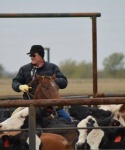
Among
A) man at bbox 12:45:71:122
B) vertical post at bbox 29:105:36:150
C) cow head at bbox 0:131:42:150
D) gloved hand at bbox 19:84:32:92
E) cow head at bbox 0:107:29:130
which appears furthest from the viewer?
man at bbox 12:45:71:122

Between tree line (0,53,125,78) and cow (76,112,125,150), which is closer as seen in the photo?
cow (76,112,125,150)

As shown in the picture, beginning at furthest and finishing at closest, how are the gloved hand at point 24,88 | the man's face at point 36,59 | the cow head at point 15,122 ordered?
the man's face at point 36,59
the gloved hand at point 24,88
the cow head at point 15,122

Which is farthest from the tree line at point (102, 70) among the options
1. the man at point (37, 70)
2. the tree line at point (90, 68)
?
the man at point (37, 70)

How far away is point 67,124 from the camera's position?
31.6ft

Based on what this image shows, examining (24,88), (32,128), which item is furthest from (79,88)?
(32,128)

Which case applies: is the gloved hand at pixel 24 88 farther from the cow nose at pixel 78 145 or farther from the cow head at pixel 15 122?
the cow nose at pixel 78 145

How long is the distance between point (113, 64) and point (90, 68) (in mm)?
4771

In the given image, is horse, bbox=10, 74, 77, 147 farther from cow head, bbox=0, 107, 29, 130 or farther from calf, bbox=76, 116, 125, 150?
calf, bbox=76, 116, 125, 150

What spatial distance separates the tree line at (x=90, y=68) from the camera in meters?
82.8

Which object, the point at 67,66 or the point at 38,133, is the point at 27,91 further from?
the point at 67,66

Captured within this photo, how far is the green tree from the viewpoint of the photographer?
82.3 meters

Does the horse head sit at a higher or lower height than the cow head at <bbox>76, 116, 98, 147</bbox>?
higher

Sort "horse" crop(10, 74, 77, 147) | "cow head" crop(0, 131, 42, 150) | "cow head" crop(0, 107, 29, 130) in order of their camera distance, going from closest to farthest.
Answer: "cow head" crop(0, 131, 42, 150), "cow head" crop(0, 107, 29, 130), "horse" crop(10, 74, 77, 147)

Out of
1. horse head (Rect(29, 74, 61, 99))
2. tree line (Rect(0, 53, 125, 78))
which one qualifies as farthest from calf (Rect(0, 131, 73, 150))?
tree line (Rect(0, 53, 125, 78))
